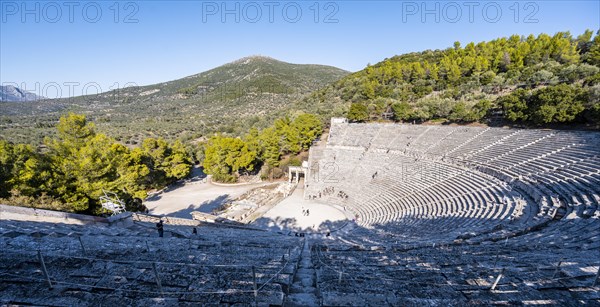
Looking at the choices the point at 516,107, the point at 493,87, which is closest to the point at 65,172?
the point at 516,107

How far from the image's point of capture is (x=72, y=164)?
54.4 feet

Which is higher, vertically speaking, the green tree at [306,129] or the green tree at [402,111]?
the green tree at [402,111]

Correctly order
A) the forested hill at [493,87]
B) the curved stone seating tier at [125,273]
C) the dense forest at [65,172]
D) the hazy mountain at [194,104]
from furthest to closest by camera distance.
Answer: the hazy mountain at [194,104] → the forested hill at [493,87] → the dense forest at [65,172] → the curved stone seating tier at [125,273]

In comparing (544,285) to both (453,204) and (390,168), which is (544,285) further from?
(390,168)

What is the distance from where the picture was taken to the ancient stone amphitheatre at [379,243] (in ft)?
11.9

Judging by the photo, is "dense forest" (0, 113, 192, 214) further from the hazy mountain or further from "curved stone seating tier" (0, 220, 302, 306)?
the hazy mountain

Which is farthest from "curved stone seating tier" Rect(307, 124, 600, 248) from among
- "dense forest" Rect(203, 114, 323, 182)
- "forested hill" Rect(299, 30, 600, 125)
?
"forested hill" Rect(299, 30, 600, 125)

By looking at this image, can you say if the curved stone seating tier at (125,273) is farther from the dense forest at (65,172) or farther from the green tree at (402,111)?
the green tree at (402,111)

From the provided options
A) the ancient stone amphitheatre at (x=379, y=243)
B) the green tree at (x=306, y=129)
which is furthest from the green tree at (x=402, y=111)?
the green tree at (x=306, y=129)

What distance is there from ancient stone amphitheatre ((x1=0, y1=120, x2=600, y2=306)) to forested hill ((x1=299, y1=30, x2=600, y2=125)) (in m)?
7.45

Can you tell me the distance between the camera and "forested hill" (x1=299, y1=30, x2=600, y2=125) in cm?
2608

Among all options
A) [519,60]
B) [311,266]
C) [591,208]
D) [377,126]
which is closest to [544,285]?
[311,266]

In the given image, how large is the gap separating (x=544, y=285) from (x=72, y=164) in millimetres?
22531

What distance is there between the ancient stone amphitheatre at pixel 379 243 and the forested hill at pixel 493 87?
7454mm
